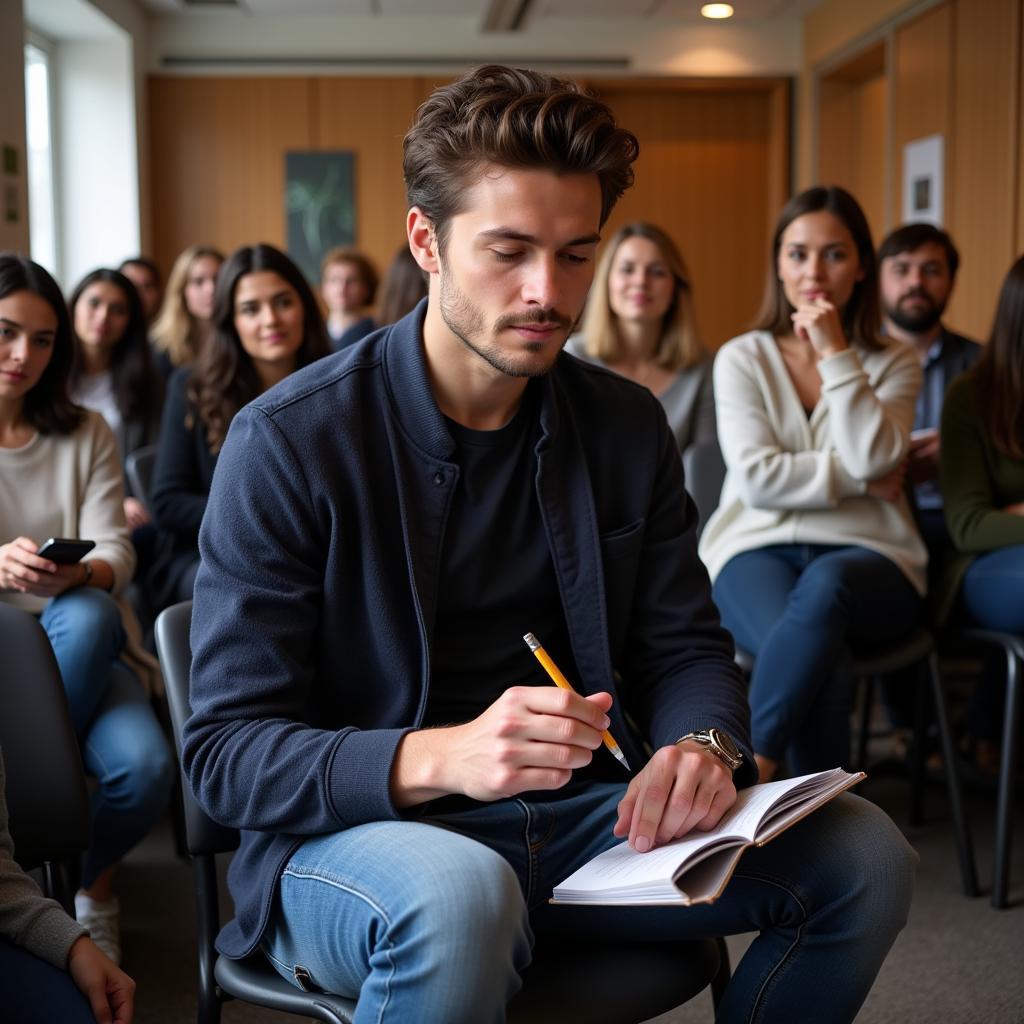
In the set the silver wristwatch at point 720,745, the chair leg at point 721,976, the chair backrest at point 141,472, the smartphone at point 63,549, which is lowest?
the chair leg at point 721,976

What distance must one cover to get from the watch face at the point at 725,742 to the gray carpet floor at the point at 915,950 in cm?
96

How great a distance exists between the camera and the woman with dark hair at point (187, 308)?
5.30 meters

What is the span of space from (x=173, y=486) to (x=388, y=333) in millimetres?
1797

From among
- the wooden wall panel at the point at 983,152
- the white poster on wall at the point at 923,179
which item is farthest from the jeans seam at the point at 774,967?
the white poster on wall at the point at 923,179

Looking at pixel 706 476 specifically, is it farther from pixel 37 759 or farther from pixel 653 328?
pixel 37 759

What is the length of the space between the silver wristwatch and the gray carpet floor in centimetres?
96

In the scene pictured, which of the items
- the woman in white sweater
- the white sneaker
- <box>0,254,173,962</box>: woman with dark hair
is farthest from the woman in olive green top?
the white sneaker

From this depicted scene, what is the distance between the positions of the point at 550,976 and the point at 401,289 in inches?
125

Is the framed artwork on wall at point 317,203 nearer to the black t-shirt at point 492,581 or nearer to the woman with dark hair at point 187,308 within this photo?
the woman with dark hair at point 187,308

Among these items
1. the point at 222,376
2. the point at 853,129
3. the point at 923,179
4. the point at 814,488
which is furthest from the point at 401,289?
the point at 853,129

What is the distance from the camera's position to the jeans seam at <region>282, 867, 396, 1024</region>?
44.5 inches

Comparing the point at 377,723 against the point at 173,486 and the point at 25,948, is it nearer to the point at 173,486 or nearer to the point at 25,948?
the point at 25,948

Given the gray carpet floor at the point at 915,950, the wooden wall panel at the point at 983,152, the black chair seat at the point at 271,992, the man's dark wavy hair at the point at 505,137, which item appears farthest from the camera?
the wooden wall panel at the point at 983,152

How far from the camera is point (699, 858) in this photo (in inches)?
47.1
